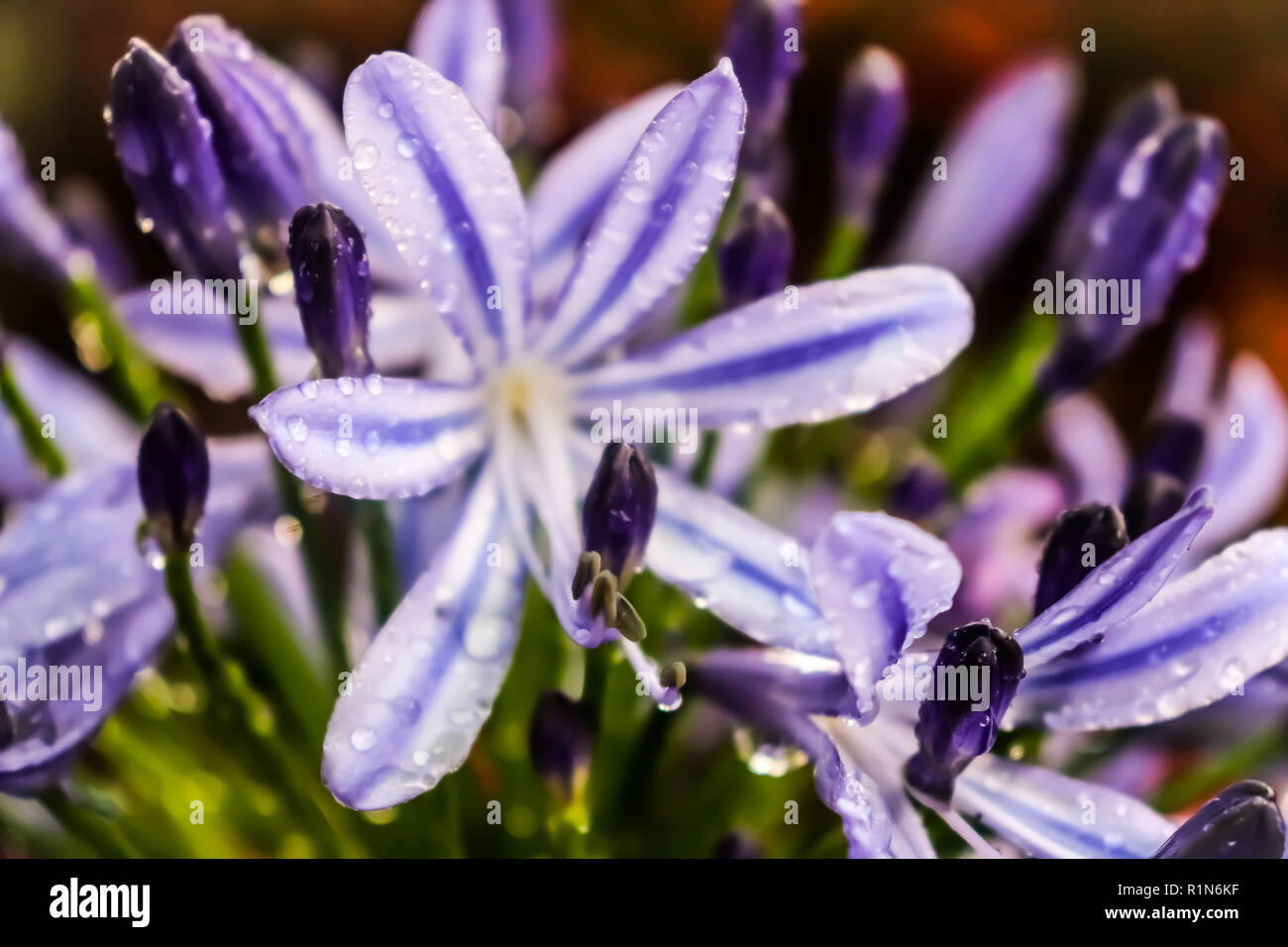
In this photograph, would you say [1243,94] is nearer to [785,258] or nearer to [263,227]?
[785,258]

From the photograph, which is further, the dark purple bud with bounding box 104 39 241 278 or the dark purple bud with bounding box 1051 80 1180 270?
the dark purple bud with bounding box 1051 80 1180 270

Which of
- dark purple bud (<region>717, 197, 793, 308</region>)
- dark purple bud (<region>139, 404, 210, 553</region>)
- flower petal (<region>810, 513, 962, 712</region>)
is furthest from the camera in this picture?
dark purple bud (<region>717, 197, 793, 308</region>)

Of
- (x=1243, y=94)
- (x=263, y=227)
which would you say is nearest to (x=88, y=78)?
(x=263, y=227)

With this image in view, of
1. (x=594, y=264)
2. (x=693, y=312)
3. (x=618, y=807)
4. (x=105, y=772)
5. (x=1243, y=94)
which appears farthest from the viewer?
(x=1243, y=94)

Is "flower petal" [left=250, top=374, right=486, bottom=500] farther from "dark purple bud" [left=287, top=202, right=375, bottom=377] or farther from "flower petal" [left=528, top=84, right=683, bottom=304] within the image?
"flower petal" [left=528, top=84, right=683, bottom=304]

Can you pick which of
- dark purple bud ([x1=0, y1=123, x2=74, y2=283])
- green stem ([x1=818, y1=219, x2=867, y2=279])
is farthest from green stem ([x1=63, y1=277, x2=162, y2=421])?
green stem ([x1=818, y1=219, x2=867, y2=279])

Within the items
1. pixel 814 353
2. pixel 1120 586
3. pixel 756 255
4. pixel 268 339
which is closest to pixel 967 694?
pixel 1120 586
